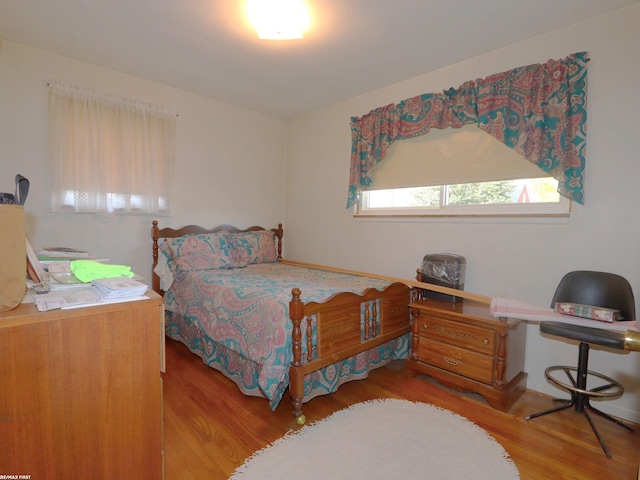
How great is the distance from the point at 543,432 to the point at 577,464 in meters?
0.25

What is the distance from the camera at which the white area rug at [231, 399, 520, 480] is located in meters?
1.53

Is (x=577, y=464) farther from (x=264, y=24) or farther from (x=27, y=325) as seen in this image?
(x=264, y=24)

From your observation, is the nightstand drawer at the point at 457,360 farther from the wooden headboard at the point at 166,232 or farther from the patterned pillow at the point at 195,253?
the wooden headboard at the point at 166,232

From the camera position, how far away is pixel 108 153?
2.90 metres

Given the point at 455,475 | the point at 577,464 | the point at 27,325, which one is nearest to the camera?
the point at 27,325

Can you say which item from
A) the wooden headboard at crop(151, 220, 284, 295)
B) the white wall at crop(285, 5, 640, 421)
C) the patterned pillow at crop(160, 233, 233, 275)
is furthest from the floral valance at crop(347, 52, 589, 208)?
the wooden headboard at crop(151, 220, 284, 295)

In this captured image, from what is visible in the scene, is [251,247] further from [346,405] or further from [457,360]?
[457,360]

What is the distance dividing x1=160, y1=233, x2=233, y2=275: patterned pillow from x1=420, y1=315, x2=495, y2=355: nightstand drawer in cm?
197

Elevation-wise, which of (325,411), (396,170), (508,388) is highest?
(396,170)

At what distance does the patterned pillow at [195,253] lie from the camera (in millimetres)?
3068

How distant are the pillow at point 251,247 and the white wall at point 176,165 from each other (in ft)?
0.90

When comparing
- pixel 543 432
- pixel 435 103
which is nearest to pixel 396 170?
pixel 435 103

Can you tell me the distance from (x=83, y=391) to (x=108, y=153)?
254 cm

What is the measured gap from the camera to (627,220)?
6.46 ft
